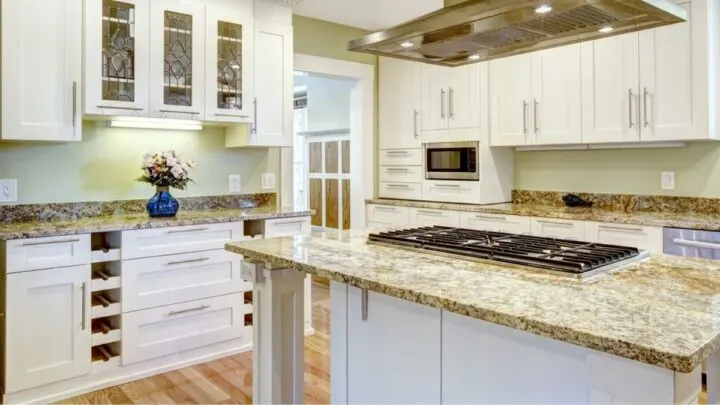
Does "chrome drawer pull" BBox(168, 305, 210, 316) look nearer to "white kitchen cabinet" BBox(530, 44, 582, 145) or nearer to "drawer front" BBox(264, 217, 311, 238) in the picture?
"drawer front" BBox(264, 217, 311, 238)

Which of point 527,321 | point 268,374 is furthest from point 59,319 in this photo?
point 527,321

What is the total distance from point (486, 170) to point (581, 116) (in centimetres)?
82

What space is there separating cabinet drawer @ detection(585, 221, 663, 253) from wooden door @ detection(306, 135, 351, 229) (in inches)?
119

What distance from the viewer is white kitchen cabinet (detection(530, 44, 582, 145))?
140 inches

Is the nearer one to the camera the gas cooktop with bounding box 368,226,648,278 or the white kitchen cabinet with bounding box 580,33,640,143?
the gas cooktop with bounding box 368,226,648,278

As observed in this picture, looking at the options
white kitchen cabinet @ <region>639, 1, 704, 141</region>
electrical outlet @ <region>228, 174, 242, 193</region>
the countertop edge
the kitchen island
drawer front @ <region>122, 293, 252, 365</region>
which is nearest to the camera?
the countertop edge

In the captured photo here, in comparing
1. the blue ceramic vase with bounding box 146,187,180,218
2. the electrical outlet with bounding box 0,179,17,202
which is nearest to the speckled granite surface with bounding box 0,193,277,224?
the electrical outlet with bounding box 0,179,17,202

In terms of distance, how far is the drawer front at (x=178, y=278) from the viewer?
113 inches

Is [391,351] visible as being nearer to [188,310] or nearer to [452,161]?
[188,310]

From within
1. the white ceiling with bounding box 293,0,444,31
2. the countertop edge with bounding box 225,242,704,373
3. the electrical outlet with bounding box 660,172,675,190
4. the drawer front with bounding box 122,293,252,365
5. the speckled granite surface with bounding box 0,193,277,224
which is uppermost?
the white ceiling with bounding box 293,0,444,31

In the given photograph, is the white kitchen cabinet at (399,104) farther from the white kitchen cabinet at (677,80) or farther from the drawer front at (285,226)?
the white kitchen cabinet at (677,80)

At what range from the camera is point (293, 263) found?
170 centimetres

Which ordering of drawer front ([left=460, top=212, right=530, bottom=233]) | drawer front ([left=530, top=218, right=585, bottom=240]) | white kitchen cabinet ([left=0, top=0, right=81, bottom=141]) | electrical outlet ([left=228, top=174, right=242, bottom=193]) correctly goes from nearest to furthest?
white kitchen cabinet ([left=0, top=0, right=81, bottom=141]), drawer front ([left=530, top=218, right=585, bottom=240]), drawer front ([left=460, top=212, right=530, bottom=233]), electrical outlet ([left=228, top=174, right=242, bottom=193])

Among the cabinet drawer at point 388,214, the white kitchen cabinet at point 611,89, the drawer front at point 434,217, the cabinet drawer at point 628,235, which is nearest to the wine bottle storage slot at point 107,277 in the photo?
the drawer front at point 434,217
